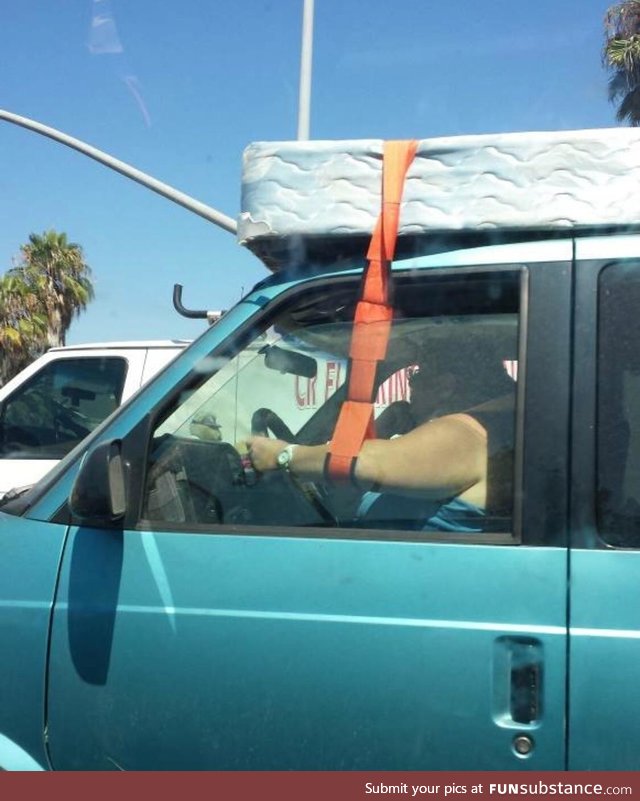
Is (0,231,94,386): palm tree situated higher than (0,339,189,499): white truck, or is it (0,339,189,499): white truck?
(0,231,94,386): palm tree

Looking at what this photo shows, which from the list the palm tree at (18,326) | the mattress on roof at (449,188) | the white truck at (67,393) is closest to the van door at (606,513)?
the mattress on roof at (449,188)

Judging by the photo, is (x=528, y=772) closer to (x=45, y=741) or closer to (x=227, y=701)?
(x=227, y=701)

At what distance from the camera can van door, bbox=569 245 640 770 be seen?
1891mm

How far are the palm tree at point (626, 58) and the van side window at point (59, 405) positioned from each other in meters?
5.39

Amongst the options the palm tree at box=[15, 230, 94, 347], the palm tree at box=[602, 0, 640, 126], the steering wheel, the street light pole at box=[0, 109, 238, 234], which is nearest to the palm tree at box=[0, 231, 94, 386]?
the palm tree at box=[15, 230, 94, 347]

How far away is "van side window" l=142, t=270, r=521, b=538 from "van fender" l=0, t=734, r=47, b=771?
0.64 meters

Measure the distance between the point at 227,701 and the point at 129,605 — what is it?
0.33m

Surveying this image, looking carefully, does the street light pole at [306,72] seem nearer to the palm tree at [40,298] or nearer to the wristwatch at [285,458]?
the wristwatch at [285,458]

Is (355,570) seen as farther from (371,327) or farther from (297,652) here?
(371,327)

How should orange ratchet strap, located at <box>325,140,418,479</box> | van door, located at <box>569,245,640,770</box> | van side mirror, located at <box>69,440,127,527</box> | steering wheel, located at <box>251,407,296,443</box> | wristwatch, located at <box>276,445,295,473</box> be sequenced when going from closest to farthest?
van door, located at <box>569,245,640,770</box>, van side mirror, located at <box>69,440,127,527</box>, orange ratchet strap, located at <box>325,140,418,479</box>, wristwatch, located at <box>276,445,295,473</box>, steering wheel, located at <box>251,407,296,443</box>

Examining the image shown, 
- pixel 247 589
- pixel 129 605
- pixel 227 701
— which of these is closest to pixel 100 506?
pixel 129 605

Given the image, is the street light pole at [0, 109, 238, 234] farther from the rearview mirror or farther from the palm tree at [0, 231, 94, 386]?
the palm tree at [0, 231, 94, 386]

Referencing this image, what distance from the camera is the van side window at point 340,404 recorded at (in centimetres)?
216

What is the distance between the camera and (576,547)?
197 cm
